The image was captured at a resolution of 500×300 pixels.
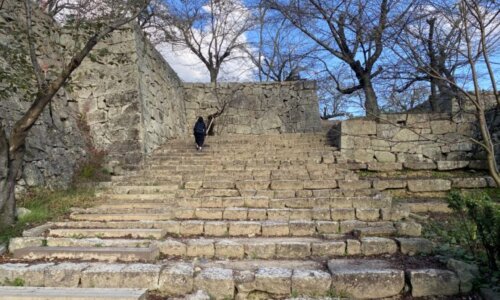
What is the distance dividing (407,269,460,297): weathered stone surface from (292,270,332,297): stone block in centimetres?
82

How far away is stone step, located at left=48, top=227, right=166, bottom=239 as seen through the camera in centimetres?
523

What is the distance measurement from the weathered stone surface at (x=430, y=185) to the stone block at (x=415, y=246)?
2.65 meters

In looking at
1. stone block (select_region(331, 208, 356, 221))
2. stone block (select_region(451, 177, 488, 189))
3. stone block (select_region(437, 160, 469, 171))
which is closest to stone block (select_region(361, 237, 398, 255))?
stone block (select_region(331, 208, 356, 221))

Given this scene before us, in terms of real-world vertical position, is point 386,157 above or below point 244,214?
above

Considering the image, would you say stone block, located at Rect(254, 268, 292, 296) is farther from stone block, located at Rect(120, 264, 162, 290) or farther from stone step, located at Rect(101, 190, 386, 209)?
stone step, located at Rect(101, 190, 386, 209)

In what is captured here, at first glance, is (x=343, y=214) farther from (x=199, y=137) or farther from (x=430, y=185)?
(x=199, y=137)

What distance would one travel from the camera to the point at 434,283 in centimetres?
374

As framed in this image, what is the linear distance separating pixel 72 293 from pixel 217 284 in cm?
135

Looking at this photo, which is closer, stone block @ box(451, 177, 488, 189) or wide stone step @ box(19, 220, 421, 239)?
wide stone step @ box(19, 220, 421, 239)

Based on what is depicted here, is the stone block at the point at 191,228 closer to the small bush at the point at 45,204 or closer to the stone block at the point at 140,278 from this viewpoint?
the stone block at the point at 140,278

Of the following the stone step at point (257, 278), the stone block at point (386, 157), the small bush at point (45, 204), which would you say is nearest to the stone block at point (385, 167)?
the stone block at point (386, 157)

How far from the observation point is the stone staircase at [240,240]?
3865 mm

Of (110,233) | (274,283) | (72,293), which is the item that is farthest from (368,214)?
(72,293)

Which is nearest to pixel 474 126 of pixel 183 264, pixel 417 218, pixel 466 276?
pixel 417 218
